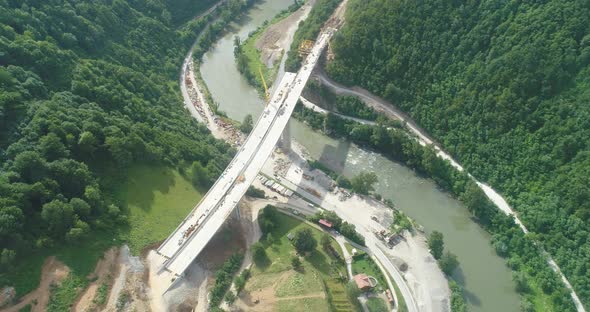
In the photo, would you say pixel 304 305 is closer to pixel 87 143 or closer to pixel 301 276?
pixel 301 276

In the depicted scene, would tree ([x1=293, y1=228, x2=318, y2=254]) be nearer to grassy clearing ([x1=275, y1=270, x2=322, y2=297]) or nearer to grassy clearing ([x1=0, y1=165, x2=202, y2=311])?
grassy clearing ([x1=275, y1=270, x2=322, y2=297])

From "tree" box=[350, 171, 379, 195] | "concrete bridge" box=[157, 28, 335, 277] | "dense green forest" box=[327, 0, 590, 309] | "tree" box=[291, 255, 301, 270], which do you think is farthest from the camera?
"tree" box=[350, 171, 379, 195]

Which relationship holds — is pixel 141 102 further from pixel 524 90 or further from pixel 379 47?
pixel 524 90

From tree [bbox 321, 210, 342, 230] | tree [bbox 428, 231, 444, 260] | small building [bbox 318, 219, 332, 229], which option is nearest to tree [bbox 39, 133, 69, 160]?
small building [bbox 318, 219, 332, 229]

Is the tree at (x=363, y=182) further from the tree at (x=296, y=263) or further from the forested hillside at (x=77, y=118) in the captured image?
the forested hillside at (x=77, y=118)

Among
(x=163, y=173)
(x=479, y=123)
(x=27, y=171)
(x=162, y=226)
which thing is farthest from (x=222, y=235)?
(x=479, y=123)

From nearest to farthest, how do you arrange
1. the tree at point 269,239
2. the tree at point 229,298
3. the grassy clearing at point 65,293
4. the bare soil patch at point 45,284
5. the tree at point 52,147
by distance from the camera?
the bare soil patch at point 45,284 < the grassy clearing at point 65,293 < the tree at point 229,298 < the tree at point 52,147 < the tree at point 269,239

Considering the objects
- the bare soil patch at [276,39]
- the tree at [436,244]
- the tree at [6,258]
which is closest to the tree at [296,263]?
the tree at [436,244]
